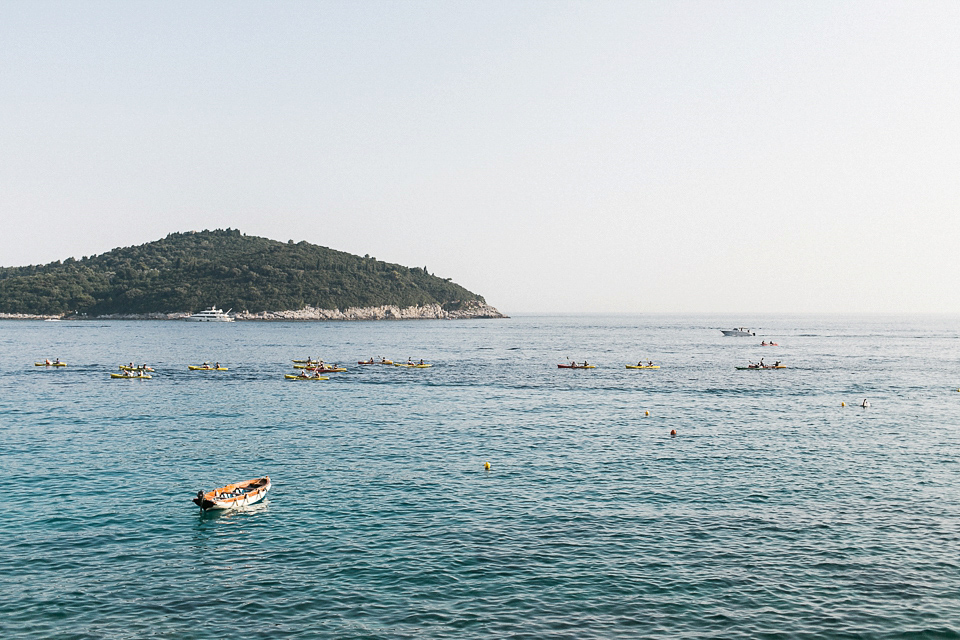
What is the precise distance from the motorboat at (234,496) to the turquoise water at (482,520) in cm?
58

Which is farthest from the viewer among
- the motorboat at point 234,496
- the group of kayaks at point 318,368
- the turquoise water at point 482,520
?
the group of kayaks at point 318,368

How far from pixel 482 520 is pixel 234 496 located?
12317 mm

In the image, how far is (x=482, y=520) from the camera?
33312mm

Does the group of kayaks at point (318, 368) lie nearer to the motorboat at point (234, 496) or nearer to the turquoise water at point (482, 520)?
the turquoise water at point (482, 520)

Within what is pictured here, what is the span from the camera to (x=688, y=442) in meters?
52.5

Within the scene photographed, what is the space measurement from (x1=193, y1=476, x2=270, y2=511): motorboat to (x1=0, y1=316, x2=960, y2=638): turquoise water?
58 cm

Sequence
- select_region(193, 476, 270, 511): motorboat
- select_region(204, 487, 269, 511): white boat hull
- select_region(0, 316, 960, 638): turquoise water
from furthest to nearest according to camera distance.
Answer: select_region(204, 487, 269, 511): white boat hull → select_region(193, 476, 270, 511): motorboat → select_region(0, 316, 960, 638): turquoise water

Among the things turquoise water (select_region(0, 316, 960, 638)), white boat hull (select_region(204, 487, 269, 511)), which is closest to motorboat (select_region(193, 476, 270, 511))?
white boat hull (select_region(204, 487, 269, 511))

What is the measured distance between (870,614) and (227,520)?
27.0 m

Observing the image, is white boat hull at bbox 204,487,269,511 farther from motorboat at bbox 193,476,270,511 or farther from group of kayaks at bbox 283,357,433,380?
group of kayaks at bbox 283,357,433,380

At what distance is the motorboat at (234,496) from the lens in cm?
3394

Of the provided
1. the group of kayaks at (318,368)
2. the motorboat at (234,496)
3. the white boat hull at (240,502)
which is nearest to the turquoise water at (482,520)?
the white boat hull at (240,502)

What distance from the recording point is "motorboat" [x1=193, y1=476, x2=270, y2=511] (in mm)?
33938

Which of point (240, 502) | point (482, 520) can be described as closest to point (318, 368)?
point (240, 502)
